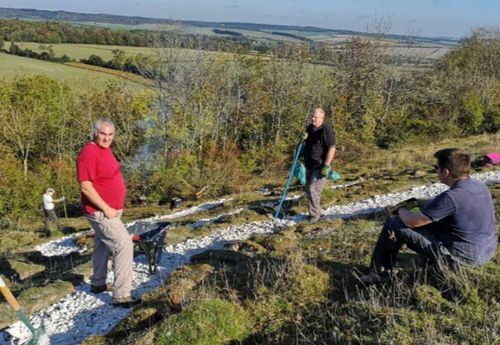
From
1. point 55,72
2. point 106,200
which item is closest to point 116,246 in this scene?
point 106,200

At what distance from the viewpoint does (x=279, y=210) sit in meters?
11.2

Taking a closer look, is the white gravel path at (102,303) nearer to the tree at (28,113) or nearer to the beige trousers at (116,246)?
the beige trousers at (116,246)

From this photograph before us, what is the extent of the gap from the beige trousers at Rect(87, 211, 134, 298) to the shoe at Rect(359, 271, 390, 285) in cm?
298

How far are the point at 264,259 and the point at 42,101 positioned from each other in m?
36.9

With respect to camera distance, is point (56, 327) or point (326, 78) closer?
point (56, 327)

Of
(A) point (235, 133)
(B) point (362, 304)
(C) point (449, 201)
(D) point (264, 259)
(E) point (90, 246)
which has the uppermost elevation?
(C) point (449, 201)

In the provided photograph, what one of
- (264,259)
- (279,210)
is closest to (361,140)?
(279,210)

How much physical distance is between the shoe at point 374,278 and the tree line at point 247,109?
24.3m

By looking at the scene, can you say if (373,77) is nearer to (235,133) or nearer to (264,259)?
(235,133)

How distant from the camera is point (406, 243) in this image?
5.22 meters

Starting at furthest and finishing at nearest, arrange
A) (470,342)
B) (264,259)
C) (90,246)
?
(90,246) < (264,259) < (470,342)

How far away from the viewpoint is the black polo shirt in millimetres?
8984

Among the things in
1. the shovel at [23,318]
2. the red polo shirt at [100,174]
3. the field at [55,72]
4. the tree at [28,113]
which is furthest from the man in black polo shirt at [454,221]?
the field at [55,72]

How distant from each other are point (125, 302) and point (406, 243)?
12.0 feet
